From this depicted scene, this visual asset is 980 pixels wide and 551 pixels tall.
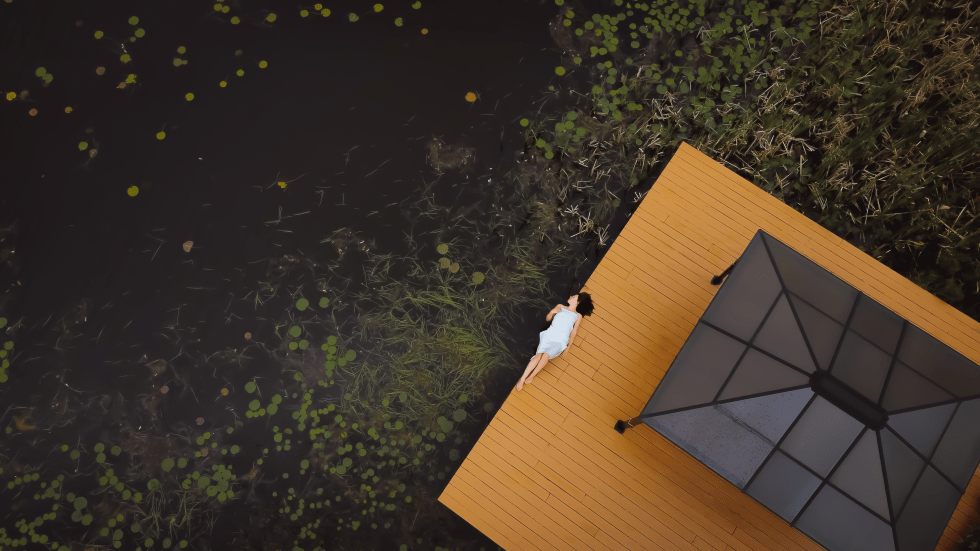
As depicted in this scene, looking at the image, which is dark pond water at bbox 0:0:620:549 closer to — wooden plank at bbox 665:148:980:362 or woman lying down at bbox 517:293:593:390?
woman lying down at bbox 517:293:593:390

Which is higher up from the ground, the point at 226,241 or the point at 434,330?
the point at 434,330

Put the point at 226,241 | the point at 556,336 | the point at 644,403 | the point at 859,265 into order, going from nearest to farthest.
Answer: the point at 556,336, the point at 644,403, the point at 859,265, the point at 226,241

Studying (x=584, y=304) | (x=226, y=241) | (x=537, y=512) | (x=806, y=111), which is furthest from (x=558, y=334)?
(x=806, y=111)

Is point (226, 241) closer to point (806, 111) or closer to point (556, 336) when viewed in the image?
point (556, 336)

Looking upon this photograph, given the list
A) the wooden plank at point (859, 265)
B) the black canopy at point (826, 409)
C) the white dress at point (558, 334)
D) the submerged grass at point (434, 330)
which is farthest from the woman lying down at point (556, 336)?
the wooden plank at point (859, 265)

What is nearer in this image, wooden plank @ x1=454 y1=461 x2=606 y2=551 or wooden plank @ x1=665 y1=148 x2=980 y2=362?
wooden plank @ x1=454 y1=461 x2=606 y2=551

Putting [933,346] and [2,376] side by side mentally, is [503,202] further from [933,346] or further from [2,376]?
[2,376]

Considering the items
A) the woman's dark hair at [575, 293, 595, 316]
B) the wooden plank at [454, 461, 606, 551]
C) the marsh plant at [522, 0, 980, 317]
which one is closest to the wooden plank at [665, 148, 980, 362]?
the marsh plant at [522, 0, 980, 317]

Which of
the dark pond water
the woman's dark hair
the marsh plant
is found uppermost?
the marsh plant
